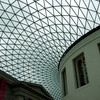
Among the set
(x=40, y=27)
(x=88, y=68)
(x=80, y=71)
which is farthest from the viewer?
(x=40, y=27)

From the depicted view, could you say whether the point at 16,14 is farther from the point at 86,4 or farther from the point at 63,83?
the point at 63,83

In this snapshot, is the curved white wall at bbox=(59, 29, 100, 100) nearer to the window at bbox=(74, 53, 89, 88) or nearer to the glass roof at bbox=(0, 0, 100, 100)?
the window at bbox=(74, 53, 89, 88)

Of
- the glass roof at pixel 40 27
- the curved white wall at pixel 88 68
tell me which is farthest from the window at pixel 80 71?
the glass roof at pixel 40 27

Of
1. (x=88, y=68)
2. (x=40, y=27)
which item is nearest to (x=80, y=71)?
(x=88, y=68)

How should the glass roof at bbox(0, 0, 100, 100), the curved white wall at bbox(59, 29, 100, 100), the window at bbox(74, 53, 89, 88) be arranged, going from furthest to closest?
the glass roof at bbox(0, 0, 100, 100) < the window at bbox(74, 53, 89, 88) < the curved white wall at bbox(59, 29, 100, 100)

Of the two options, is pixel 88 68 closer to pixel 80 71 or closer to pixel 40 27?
pixel 80 71

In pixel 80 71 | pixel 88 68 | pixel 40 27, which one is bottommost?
pixel 88 68

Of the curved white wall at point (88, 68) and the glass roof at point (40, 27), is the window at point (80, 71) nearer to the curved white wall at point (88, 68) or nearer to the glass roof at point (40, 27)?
the curved white wall at point (88, 68)

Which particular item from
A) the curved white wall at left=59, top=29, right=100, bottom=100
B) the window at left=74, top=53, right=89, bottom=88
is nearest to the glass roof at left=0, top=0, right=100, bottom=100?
the curved white wall at left=59, top=29, right=100, bottom=100

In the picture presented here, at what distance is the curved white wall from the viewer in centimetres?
1223

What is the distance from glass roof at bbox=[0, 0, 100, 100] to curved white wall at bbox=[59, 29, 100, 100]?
1359 cm

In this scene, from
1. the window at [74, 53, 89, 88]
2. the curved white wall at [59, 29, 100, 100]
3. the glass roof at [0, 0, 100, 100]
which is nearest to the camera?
the curved white wall at [59, 29, 100, 100]

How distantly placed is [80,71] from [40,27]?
67.8 ft

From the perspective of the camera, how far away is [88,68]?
13258 millimetres
